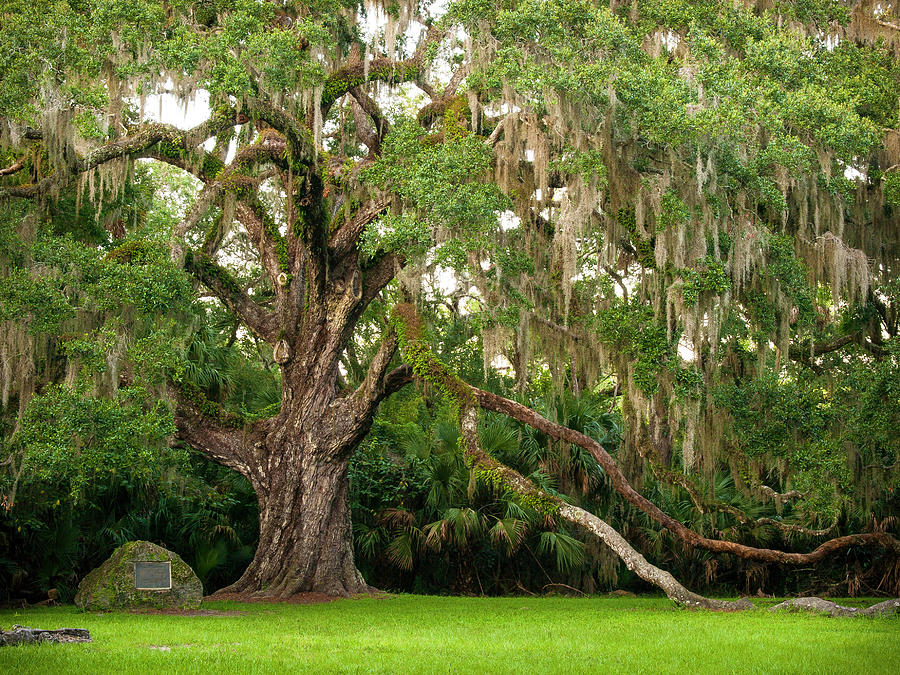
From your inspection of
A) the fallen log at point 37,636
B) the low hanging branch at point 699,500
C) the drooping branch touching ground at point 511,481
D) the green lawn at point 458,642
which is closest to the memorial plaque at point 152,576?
the green lawn at point 458,642

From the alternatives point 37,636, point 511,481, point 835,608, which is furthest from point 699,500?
point 37,636

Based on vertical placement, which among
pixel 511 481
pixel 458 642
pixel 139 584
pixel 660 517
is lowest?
pixel 458 642

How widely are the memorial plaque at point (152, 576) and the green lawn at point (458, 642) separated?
0.74 meters

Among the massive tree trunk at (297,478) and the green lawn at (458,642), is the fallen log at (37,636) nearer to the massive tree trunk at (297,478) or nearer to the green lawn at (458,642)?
the green lawn at (458,642)

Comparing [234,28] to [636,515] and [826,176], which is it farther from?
[636,515]

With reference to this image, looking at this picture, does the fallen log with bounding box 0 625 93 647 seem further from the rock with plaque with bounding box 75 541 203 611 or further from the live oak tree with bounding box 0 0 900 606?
the rock with plaque with bounding box 75 541 203 611

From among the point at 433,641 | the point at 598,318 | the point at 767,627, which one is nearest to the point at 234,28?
the point at 598,318

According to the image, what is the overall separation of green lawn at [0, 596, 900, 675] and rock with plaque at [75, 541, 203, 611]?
32 centimetres

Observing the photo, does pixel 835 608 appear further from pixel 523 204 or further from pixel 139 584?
pixel 139 584

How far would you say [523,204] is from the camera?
1324cm

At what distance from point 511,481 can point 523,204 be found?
4475 millimetres

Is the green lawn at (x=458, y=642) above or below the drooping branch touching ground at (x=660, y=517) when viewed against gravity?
below

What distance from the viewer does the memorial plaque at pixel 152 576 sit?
1074cm

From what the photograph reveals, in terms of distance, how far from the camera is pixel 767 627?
8570 millimetres
